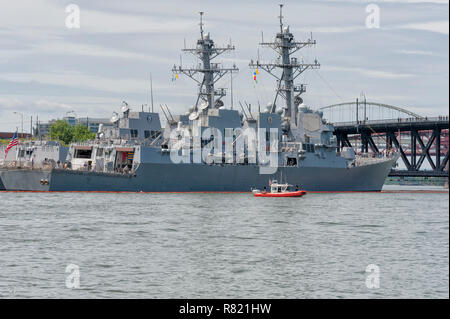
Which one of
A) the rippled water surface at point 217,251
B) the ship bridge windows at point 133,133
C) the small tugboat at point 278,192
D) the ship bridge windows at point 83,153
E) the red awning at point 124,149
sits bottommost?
the rippled water surface at point 217,251

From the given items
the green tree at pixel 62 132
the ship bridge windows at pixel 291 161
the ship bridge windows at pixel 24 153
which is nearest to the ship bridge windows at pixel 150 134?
the ship bridge windows at pixel 24 153

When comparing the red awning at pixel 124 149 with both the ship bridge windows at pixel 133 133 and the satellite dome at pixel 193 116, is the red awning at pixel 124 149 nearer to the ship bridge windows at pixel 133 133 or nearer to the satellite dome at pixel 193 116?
the ship bridge windows at pixel 133 133

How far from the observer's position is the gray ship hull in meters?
63.2

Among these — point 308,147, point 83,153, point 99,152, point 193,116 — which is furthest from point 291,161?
point 83,153

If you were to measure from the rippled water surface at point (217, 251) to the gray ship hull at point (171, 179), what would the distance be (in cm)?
1363

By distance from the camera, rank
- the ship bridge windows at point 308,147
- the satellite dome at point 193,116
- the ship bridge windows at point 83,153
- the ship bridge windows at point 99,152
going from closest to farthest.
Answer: the satellite dome at point 193,116, the ship bridge windows at point 99,152, the ship bridge windows at point 83,153, the ship bridge windows at point 308,147

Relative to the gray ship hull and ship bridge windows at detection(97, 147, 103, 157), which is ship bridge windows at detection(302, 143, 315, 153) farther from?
ship bridge windows at detection(97, 147, 103, 157)

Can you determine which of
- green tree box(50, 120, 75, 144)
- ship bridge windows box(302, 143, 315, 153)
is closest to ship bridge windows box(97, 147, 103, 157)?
ship bridge windows box(302, 143, 315, 153)

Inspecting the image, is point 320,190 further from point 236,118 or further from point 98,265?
point 98,265

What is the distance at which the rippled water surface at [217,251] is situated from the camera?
21.8m

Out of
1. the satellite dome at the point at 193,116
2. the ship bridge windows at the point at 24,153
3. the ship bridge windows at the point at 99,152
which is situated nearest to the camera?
the satellite dome at the point at 193,116

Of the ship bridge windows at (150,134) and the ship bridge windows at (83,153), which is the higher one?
the ship bridge windows at (150,134)

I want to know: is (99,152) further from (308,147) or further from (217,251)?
(217,251)
